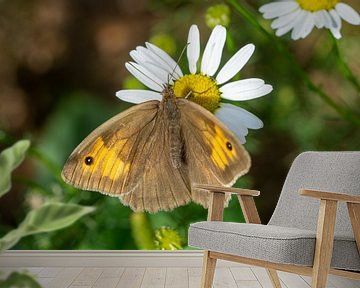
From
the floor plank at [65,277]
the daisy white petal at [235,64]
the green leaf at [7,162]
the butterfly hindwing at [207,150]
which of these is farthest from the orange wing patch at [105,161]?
the green leaf at [7,162]

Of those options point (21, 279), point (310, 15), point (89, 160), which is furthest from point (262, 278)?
point (21, 279)

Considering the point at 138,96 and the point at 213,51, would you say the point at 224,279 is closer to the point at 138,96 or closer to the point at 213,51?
the point at 138,96

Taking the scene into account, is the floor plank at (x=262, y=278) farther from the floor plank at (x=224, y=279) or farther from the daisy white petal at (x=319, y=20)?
the daisy white petal at (x=319, y=20)

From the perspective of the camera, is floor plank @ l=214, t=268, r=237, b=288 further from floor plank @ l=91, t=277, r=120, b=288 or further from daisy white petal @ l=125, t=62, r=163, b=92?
daisy white petal @ l=125, t=62, r=163, b=92

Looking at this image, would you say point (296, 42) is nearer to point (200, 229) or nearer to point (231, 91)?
point (231, 91)

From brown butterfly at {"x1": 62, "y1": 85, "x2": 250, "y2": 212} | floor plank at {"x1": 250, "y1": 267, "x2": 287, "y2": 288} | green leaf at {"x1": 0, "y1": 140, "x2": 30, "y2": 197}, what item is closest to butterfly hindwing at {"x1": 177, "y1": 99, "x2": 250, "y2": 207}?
brown butterfly at {"x1": 62, "y1": 85, "x2": 250, "y2": 212}

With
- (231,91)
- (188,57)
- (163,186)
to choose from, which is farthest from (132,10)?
(163,186)
